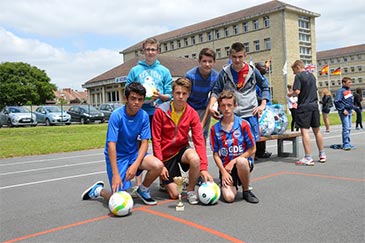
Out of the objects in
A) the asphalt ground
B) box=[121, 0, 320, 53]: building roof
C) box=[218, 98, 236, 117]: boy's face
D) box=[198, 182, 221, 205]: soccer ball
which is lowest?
the asphalt ground

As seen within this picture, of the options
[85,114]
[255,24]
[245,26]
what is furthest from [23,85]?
[85,114]

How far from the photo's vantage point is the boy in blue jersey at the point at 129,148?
4543mm

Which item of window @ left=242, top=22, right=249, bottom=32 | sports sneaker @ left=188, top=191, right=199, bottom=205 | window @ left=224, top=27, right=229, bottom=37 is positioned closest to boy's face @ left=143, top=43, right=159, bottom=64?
sports sneaker @ left=188, top=191, right=199, bottom=205

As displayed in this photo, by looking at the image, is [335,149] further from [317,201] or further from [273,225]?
[273,225]

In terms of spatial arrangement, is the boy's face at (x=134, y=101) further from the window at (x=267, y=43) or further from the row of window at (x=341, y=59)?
the row of window at (x=341, y=59)

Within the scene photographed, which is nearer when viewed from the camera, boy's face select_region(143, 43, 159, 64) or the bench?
boy's face select_region(143, 43, 159, 64)

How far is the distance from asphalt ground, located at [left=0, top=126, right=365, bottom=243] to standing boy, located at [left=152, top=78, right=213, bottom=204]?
40cm

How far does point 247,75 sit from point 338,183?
7.13 feet

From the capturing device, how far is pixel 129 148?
189 inches

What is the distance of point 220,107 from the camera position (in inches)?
196

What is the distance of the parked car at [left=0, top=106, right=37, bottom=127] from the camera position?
86.2 feet

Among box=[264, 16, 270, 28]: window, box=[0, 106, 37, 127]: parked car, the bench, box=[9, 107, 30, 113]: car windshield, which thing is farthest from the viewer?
box=[264, 16, 270, 28]: window

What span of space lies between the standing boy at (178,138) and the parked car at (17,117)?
78.9 ft

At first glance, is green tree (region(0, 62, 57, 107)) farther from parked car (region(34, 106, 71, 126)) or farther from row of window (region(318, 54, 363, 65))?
row of window (region(318, 54, 363, 65))
